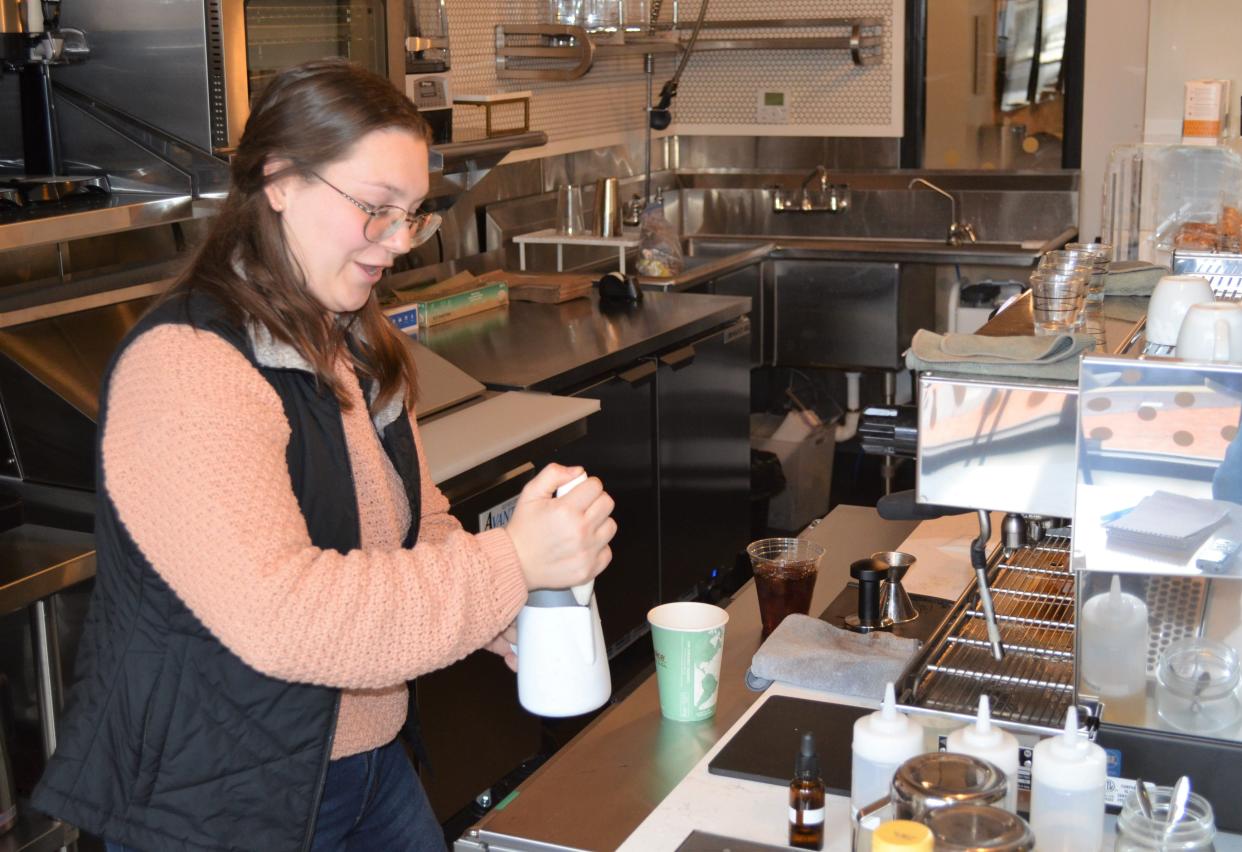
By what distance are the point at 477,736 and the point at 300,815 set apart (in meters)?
1.64

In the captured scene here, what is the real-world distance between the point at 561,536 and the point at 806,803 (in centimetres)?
37

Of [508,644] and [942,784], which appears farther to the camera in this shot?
[508,644]

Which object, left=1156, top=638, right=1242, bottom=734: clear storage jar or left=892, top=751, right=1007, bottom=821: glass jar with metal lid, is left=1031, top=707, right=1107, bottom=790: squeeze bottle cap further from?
left=1156, top=638, right=1242, bottom=734: clear storage jar

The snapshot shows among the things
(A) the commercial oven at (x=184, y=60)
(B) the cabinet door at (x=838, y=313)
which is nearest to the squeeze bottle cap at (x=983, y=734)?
(A) the commercial oven at (x=184, y=60)

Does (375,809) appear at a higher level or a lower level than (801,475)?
higher

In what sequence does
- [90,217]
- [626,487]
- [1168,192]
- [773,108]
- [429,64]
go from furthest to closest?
[773,108], [626,487], [429,64], [1168,192], [90,217]

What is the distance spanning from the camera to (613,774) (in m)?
1.67

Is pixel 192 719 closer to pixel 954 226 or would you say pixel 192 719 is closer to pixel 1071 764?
pixel 1071 764

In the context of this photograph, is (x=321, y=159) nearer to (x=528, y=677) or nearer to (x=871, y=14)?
(x=528, y=677)

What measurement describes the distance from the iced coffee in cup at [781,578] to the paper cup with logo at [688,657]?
0.25 m

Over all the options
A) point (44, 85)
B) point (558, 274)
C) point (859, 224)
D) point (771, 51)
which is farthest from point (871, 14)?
point (44, 85)

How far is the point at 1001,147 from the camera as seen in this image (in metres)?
5.83

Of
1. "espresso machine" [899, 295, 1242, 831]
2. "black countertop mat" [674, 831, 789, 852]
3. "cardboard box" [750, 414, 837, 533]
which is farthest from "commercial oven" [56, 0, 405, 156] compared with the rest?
"cardboard box" [750, 414, 837, 533]

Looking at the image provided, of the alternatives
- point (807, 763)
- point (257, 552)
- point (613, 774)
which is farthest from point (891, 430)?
point (257, 552)
